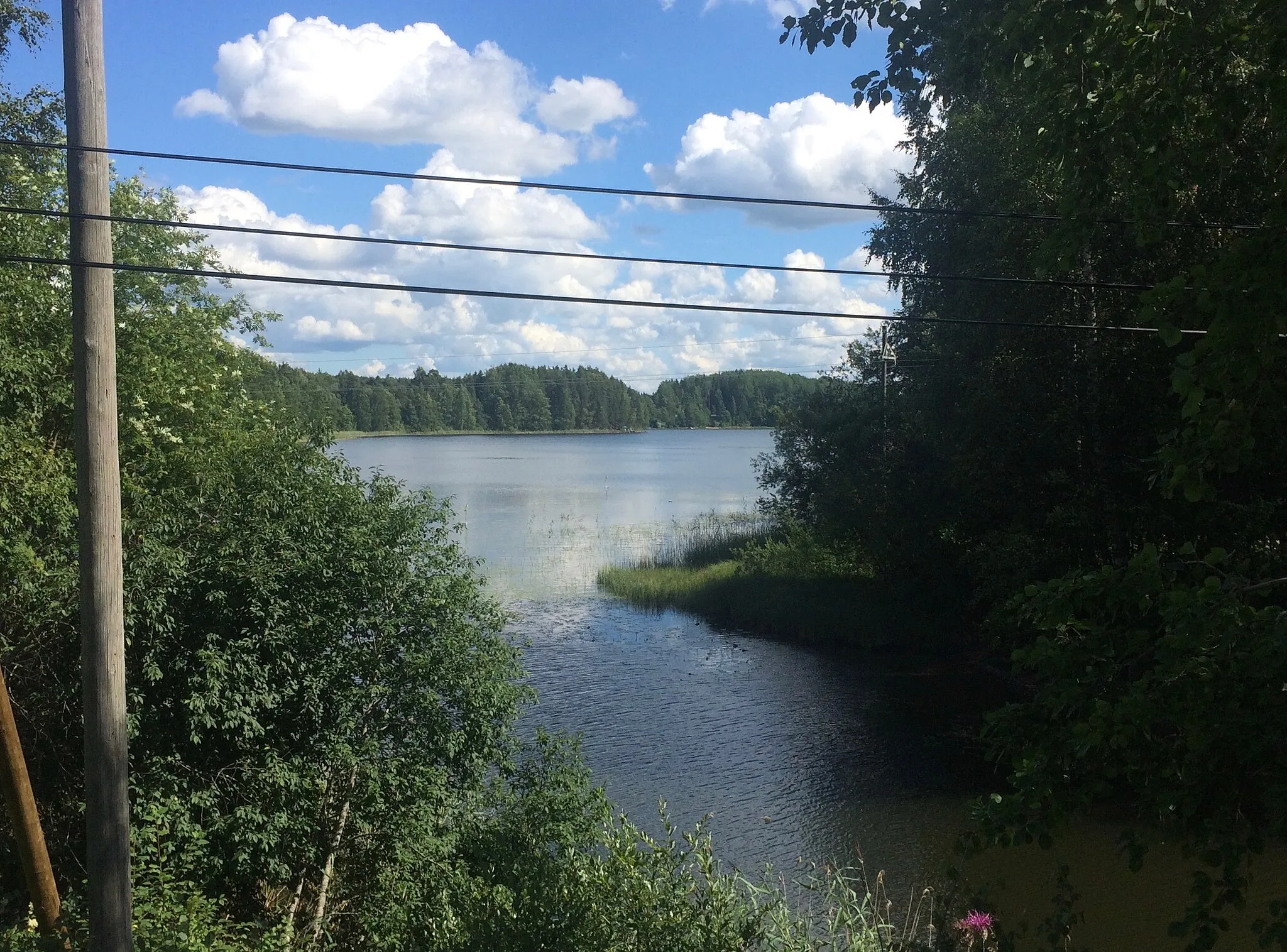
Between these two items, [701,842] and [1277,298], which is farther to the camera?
[701,842]

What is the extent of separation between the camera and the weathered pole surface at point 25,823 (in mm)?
7719

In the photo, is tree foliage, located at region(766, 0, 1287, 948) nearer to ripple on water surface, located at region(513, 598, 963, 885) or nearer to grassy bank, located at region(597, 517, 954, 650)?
ripple on water surface, located at region(513, 598, 963, 885)

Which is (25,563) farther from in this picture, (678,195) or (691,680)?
(691,680)

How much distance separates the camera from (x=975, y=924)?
862cm

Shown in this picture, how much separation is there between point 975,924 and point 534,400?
406 feet

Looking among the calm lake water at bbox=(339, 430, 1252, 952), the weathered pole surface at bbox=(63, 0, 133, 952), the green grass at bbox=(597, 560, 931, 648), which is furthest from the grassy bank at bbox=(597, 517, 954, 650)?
the weathered pole surface at bbox=(63, 0, 133, 952)

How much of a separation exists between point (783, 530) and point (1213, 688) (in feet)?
109

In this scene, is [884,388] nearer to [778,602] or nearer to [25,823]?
[778,602]

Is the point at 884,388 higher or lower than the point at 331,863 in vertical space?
higher

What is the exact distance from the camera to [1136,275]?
55.6 ft

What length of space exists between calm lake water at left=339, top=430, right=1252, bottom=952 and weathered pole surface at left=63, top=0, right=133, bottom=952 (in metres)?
5.84

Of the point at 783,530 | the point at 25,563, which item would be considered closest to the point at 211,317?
the point at 25,563

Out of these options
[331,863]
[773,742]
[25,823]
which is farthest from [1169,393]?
[773,742]

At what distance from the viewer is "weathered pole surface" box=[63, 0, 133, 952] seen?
5867 mm
